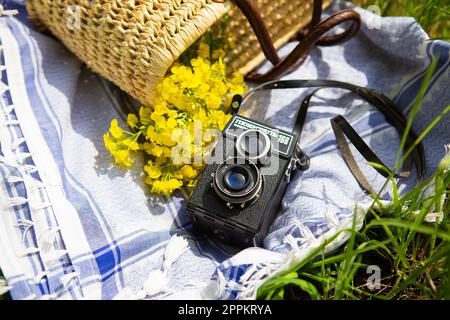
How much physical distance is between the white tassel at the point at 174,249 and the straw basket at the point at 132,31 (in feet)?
0.85

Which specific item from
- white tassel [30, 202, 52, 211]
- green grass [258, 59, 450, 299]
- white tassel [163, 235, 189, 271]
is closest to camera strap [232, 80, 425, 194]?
green grass [258, 59, 450, 299]

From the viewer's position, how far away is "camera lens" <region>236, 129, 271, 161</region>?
31.6 inches

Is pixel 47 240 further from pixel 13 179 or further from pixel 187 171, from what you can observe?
pixel 187 171

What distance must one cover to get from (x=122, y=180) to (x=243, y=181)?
25 cm

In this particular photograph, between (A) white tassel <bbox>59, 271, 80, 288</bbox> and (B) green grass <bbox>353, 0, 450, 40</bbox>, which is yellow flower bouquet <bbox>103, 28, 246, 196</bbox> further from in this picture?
(B) green grass <bbox>353, 0, 450, 40</bbox>

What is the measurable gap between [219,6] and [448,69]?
1.45 feet

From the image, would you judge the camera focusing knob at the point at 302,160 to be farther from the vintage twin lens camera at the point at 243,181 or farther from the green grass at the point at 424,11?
the green grass at the point at 424,11

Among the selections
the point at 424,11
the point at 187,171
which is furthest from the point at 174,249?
the point at 424,11

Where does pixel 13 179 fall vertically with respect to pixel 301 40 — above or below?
below

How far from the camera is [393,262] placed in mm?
792

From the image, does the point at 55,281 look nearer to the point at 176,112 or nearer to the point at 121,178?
the point at 121,178

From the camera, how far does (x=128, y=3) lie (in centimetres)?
81

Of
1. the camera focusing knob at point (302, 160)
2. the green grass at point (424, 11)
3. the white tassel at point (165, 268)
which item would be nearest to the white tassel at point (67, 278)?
the white tassel at point (165, 268)

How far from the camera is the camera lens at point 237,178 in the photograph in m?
0.78
